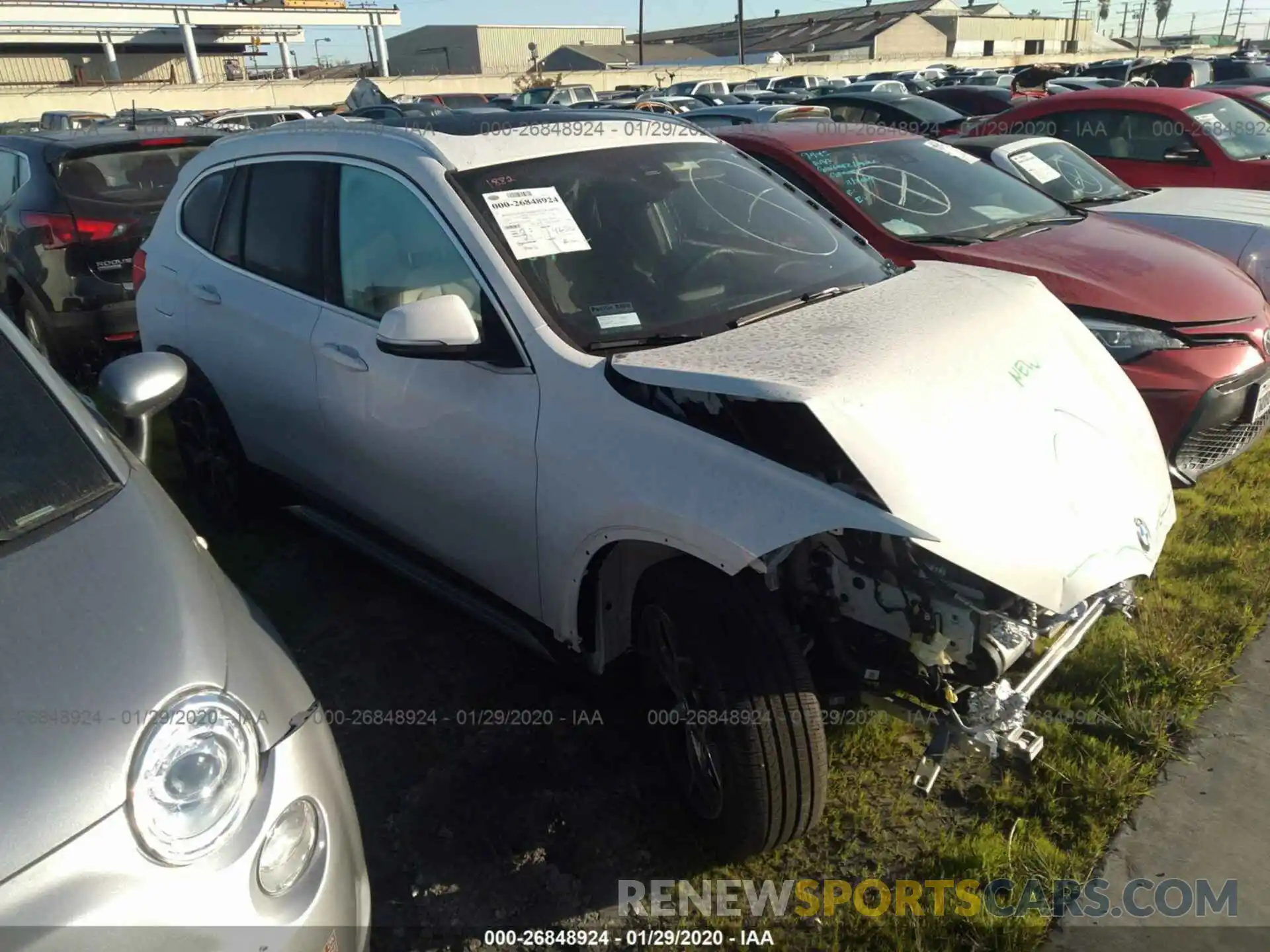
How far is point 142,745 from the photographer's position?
1.54 meters

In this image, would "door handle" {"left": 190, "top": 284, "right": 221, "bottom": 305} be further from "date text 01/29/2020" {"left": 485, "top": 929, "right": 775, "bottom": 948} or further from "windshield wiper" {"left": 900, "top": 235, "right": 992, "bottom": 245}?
"windshield wiper" {"left": 900, "top": 235, "right": 992, "bottom": 245}

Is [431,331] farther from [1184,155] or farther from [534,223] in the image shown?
[1184,155]

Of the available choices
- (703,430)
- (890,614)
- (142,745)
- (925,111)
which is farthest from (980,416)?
(925,111)

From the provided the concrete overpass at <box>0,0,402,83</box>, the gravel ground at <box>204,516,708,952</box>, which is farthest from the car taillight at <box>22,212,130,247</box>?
the concrete overpass at <box>0,0,402,83</box>

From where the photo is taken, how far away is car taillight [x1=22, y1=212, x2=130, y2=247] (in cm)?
572

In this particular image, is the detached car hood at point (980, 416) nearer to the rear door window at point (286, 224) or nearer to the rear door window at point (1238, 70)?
the rear door window at point (286, 224)

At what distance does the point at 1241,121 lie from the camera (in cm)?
780

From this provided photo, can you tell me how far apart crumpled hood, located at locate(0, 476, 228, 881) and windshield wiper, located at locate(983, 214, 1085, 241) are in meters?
4.10

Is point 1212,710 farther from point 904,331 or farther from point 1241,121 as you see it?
point 1241,121

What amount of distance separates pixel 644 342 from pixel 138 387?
1.40m

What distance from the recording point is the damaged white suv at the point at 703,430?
2145mm

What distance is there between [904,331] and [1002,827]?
4.60 feet

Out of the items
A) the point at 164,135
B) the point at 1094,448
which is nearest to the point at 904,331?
the point at 1094,448

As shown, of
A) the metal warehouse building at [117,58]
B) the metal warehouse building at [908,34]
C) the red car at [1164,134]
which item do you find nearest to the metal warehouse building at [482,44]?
the metal warehouse building at [908,34]
